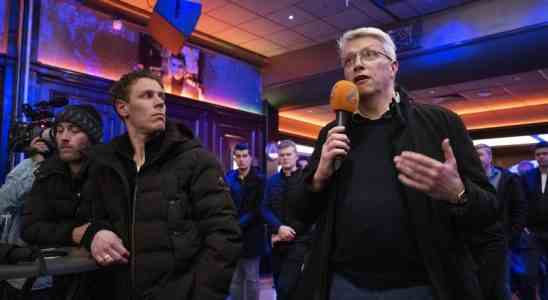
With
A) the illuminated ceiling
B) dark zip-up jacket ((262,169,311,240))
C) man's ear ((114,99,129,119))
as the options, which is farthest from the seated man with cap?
the illuminated ceiling

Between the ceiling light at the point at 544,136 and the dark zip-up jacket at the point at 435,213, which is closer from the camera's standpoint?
the dark zip-up jacket at the point at 435,213

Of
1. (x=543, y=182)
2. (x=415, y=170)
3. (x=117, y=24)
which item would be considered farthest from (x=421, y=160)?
(x=117, y=24)

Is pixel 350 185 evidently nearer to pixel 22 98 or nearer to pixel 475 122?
Answer: pixel 22 98

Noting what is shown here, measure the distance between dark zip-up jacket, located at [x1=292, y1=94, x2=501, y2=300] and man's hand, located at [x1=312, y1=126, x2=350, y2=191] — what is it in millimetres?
93

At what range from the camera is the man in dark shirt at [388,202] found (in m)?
1.15

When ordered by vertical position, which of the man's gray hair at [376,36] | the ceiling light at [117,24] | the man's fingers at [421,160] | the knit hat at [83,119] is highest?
the ceiling light at [117,24]

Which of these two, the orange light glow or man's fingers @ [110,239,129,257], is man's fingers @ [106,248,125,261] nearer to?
man's fingers @ [110,239,129,257]

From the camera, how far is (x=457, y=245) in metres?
1.22

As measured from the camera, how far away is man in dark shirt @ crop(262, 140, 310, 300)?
282cm

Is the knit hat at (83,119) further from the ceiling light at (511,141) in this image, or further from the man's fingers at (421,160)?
the ceiling light at (511,141)

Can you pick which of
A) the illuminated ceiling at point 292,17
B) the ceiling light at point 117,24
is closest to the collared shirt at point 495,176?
the illuminated ceiling at point 292,17

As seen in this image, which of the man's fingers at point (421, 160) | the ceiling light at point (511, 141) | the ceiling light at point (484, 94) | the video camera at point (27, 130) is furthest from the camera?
the ceiling light at point (511, 141)

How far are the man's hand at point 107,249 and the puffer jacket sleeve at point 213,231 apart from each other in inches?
10.5

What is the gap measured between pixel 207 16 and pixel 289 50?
6.07 feet
